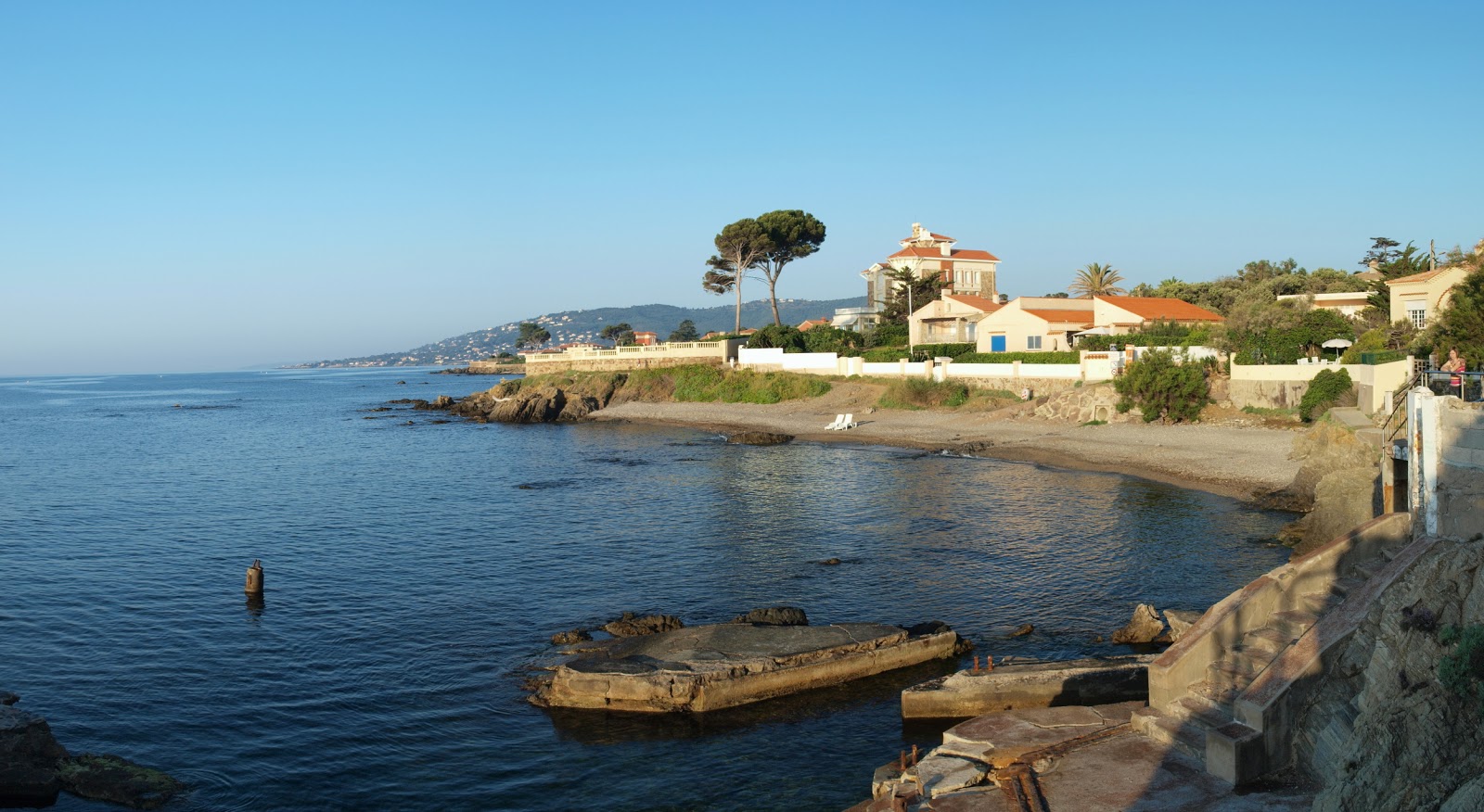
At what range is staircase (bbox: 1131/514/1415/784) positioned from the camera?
11102 mm

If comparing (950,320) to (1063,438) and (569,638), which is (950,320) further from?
(569,638)

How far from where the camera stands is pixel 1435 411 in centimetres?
1355

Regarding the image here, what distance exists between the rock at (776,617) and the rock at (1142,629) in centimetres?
644

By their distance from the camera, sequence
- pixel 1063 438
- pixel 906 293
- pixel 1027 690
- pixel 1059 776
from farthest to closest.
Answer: pixel 906 293 < pixel 1063 438 < pixel 1027 690 < pixel 1059 776

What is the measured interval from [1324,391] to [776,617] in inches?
1318

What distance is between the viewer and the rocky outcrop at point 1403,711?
8672 millimetres

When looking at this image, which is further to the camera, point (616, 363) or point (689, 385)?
point (616, 363)

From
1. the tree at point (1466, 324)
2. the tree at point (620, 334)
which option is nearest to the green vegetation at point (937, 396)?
the tree at point (1466, 324)

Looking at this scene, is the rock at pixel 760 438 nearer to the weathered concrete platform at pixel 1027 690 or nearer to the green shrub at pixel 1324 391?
the green shrub at pixel 1324 391

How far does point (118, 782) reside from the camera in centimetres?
1498

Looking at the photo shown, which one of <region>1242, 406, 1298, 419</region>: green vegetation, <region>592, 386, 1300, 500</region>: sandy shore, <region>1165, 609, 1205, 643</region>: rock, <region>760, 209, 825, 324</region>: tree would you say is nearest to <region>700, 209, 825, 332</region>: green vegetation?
<region>760, 209, 825, 324</region>: tree

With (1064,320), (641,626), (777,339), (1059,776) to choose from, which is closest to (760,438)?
(1064,320)

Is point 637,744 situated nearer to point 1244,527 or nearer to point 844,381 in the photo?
point 1244,527

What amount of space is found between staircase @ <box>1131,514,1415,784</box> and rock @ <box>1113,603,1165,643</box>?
5.53m
